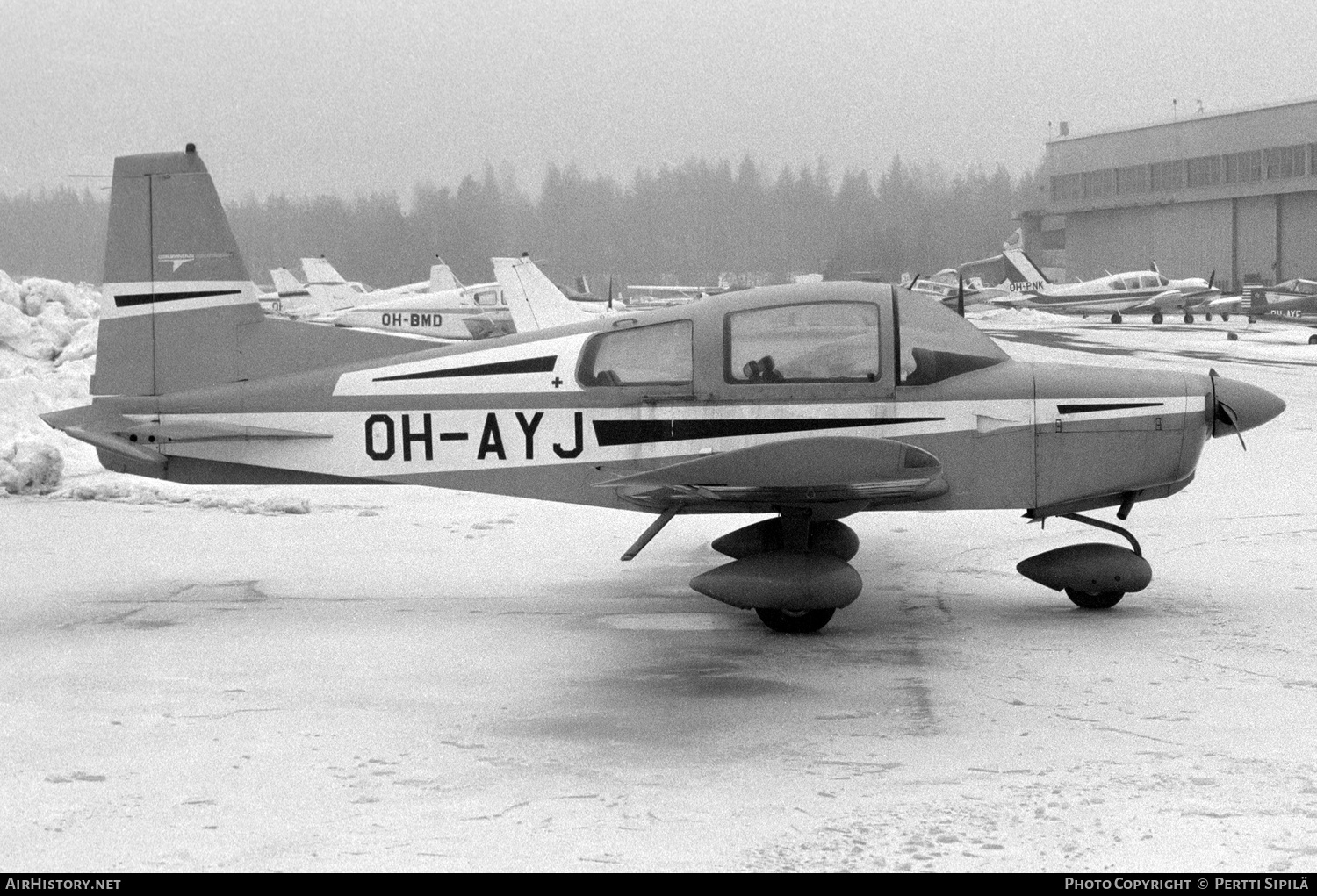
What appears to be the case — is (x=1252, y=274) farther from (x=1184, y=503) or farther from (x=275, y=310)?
(x=1184, y=503)

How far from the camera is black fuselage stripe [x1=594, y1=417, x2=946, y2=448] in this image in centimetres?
724

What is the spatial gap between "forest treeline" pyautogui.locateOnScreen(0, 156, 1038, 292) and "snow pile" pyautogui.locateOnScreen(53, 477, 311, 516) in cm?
5173

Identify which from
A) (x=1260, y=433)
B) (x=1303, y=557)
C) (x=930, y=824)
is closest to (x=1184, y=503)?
(x=1303, y=557)

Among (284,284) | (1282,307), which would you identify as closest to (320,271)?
(284,284)

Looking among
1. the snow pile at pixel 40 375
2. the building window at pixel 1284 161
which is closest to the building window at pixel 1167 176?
the building window at pixel 1284 161

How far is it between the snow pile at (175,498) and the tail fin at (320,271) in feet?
137

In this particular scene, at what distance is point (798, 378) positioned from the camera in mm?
7289

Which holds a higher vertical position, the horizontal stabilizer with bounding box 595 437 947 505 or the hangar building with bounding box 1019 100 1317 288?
the hangar building with bounding box 1019 100 1317 288

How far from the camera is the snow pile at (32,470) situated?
38.0 feet

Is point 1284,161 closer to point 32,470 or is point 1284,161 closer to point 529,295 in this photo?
point 529,295

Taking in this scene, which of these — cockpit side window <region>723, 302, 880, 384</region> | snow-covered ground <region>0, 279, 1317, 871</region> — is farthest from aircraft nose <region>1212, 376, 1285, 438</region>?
cockpit side window <region>723, 302, 880, 384</region>

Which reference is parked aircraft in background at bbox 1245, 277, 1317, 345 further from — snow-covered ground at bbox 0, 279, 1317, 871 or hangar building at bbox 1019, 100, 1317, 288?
snow-covered ground at bbox 0, 279, 1317, 871

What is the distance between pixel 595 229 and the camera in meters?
68.7

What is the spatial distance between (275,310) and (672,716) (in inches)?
1840
